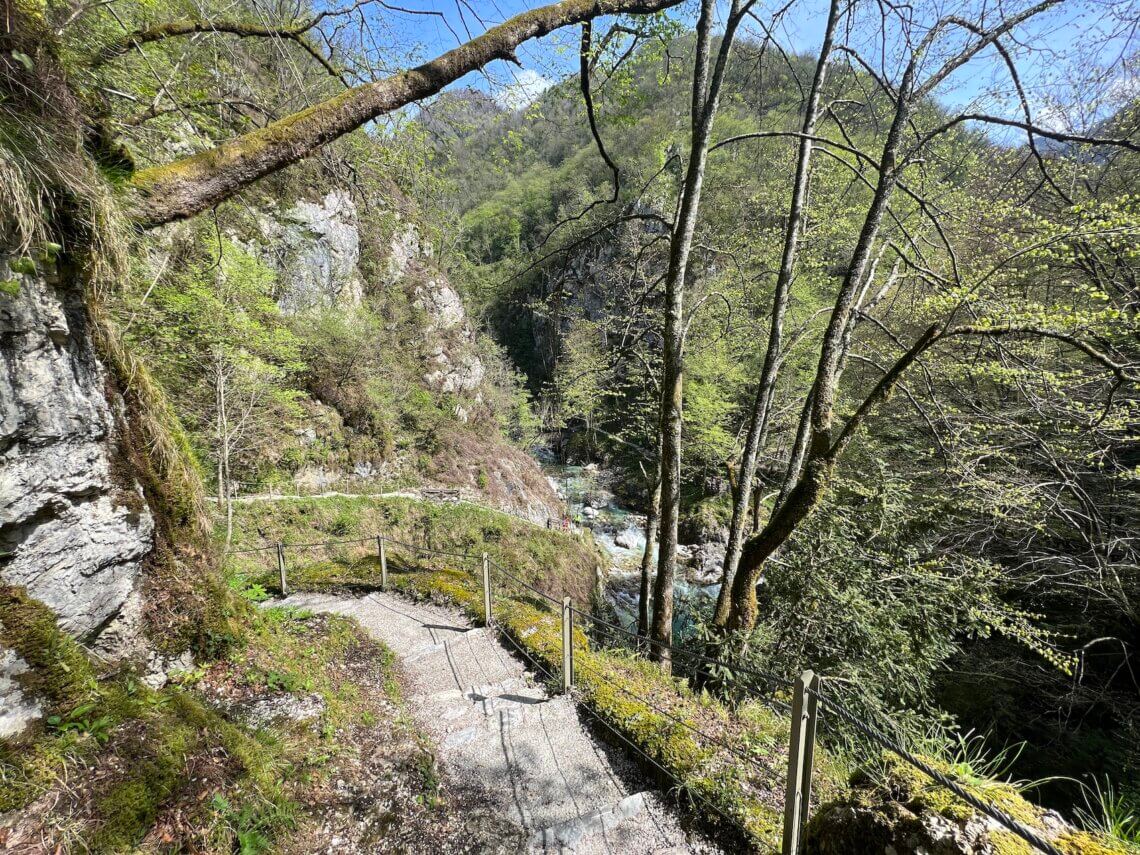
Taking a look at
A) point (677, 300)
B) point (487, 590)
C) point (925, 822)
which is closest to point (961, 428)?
point (677, 300)

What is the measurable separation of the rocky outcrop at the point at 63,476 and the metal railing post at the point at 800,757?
142 inches

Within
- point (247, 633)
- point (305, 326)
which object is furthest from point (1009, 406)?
point (305, 326)

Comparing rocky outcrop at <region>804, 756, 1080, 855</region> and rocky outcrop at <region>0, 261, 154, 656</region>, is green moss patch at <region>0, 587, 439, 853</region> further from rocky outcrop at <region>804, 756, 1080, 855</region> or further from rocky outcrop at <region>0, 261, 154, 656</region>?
rocky outcrop at <region>804, 756, 1080, 855</region>

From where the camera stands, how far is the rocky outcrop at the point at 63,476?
2023mm

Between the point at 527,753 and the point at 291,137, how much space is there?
450cm

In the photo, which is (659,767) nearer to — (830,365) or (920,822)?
(920,822)

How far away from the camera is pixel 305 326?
15266mm

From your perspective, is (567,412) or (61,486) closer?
(61,486)

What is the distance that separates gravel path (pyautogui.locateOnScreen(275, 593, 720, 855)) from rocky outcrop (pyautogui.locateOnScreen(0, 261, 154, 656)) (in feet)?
8.26

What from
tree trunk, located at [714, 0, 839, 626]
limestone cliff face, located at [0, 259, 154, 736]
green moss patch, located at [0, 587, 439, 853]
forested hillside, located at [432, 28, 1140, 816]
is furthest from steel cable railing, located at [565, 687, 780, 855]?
limestone cliff face, located at [0, 259, 154, 736]

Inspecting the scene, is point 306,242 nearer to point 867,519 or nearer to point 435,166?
point 435,166

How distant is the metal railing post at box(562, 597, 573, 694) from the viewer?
3869 millimetres

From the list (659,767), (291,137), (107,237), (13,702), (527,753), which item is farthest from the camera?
(527,753)

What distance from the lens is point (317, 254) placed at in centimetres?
1788
